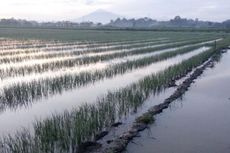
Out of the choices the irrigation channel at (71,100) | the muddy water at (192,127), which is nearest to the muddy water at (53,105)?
the irrigation channel at (71,100)

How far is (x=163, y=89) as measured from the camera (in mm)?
13562

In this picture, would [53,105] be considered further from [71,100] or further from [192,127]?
[192,127]

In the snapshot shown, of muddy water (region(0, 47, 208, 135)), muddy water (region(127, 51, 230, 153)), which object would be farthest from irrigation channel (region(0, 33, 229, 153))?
muddy water (region(127, 51, 230, 153))

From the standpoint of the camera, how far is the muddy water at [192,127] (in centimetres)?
761

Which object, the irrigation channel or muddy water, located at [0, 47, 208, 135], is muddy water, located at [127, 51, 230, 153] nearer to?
the irrigation channel

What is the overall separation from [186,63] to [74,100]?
9406mm

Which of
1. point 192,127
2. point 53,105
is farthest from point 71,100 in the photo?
point 192,127

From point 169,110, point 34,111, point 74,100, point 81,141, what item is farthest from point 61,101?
point 81,141

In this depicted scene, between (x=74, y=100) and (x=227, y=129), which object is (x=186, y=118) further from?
(x=74, y=100)

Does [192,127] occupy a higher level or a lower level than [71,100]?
lower

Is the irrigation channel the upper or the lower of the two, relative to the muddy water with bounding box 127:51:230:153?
upper

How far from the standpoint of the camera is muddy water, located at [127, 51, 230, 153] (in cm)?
761

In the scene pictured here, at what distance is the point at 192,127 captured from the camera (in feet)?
29.4

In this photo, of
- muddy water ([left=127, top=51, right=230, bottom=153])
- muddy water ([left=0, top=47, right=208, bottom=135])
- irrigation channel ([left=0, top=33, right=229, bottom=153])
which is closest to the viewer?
irrigation channel ([left=0, top=33, right=229, bottom=153])
